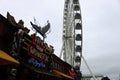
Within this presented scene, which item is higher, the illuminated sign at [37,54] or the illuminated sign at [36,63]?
the illuminated sign at [37,54]

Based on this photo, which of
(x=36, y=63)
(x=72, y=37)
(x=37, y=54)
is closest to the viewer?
(x=36, y=63)

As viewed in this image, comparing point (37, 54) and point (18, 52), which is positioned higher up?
point (37, 54)

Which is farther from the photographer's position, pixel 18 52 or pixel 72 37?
pixel 72 37

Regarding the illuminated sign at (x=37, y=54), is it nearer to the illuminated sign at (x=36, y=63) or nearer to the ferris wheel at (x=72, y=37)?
the illuminated sign at (x=36, y=63)

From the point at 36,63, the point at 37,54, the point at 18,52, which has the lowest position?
the point at 36,63

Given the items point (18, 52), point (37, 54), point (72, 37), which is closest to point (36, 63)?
point (37, 54)

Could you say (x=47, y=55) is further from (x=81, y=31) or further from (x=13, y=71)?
(x=81, y=31)

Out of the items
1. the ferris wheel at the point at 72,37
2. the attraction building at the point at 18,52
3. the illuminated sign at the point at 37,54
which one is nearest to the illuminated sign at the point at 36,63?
the attraction building at the point at 18,52

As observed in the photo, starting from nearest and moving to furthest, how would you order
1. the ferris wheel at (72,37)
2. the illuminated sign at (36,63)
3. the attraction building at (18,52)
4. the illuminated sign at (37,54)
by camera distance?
the attraction building at (18,52) < the illuminated sign at (37,54) < the illuminated sign at (36,63) < the ferris wheel at (72,37)

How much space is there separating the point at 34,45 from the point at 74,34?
17.4 m

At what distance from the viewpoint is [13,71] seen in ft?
51.9

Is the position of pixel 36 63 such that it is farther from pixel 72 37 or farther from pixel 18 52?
pixel 72 37

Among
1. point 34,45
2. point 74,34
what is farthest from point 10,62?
point 74,34

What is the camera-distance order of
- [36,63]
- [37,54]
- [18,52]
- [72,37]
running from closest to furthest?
[18,52]
[36,63]
[37,54]
[72,37]
